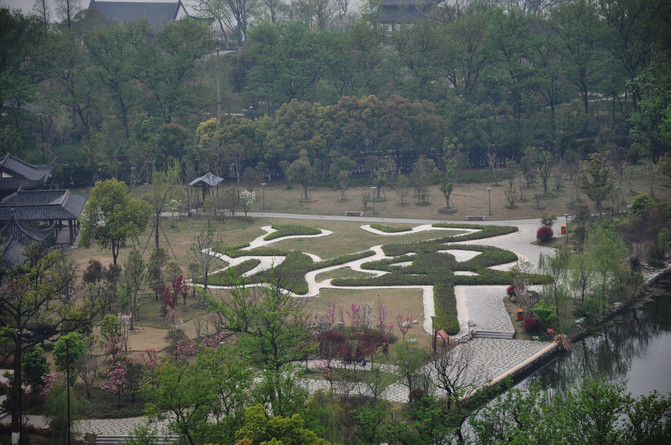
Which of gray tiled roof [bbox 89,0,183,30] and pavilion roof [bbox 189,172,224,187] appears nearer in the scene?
pavilion roof [bbox 189,172,224,187]

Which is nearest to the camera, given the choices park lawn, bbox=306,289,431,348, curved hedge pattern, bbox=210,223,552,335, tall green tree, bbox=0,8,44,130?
park lawn, bbox=306,289,431,348

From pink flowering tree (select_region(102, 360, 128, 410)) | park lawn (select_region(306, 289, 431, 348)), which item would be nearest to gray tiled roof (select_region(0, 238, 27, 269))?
pink flowering tree (select_region(102, 360, 128, 410))

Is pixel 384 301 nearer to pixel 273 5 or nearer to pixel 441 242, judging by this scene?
pixel 441 242

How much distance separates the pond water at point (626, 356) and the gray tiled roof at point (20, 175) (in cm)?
4182

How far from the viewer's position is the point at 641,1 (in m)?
69.9

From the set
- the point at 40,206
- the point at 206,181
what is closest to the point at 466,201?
the point at 206,181

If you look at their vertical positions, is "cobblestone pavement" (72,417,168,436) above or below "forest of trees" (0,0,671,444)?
below

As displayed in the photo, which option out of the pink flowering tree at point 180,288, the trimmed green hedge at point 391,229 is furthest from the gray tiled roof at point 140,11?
the pink flowering tree at point 180,288

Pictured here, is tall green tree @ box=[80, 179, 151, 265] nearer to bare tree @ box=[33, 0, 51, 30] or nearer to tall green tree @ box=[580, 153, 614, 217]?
tall green tree @ box=[580, 153, 614, 217]

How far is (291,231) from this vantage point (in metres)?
53.8

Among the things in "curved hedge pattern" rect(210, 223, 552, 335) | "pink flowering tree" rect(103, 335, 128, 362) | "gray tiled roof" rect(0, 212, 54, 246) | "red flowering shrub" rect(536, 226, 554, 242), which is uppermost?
"gray tiled roof" rect(0, 212, 54, 246)

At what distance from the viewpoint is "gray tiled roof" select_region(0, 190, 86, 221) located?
162 ft

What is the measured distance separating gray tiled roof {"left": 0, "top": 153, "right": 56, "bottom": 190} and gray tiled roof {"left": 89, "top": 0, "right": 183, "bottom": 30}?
158 feet

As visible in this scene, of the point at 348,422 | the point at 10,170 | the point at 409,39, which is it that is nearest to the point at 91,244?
the point at 10,170
